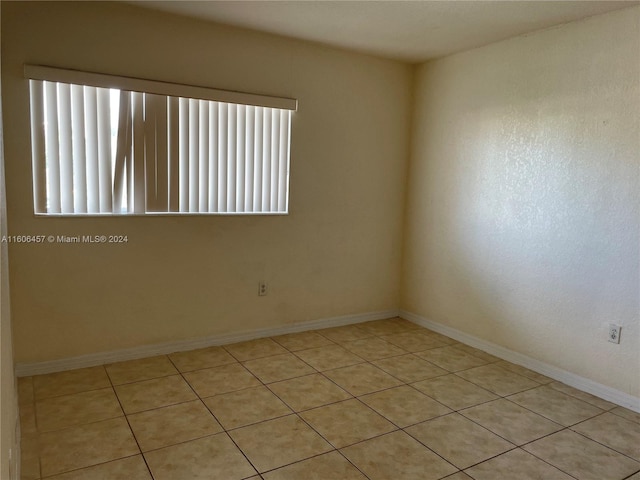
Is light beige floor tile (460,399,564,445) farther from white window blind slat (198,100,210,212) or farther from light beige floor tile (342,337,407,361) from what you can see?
white window blind slat (198,100,210,212)

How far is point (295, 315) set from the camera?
391 cm

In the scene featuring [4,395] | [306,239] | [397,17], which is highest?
[397,17]

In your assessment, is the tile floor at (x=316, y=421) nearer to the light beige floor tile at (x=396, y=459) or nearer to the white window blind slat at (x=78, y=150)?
the light beige floor tile at (x=396, y=459)

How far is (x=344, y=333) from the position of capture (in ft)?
13.0

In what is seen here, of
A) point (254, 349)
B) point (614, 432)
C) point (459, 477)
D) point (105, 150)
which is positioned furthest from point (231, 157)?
point (614, 432)

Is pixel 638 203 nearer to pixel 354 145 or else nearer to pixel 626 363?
pixel 626 363

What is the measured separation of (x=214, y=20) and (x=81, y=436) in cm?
272

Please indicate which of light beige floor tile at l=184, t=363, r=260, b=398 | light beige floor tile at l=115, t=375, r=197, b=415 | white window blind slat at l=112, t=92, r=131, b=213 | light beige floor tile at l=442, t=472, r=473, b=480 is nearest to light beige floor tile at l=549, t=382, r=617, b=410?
light beige floor tile at l=442, t=472, r=473, b=480

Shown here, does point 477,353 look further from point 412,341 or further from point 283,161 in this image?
point 283,161

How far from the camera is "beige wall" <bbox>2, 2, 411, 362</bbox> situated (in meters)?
2.82

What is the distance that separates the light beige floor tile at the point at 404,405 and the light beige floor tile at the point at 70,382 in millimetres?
1662

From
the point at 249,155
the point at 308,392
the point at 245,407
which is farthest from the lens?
the point at 249,155

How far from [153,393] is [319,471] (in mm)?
A: 1211

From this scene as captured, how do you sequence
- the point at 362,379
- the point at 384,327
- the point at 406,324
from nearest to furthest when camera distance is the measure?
the point at 362,379 < the point at 384,327 < the point at 406,324
